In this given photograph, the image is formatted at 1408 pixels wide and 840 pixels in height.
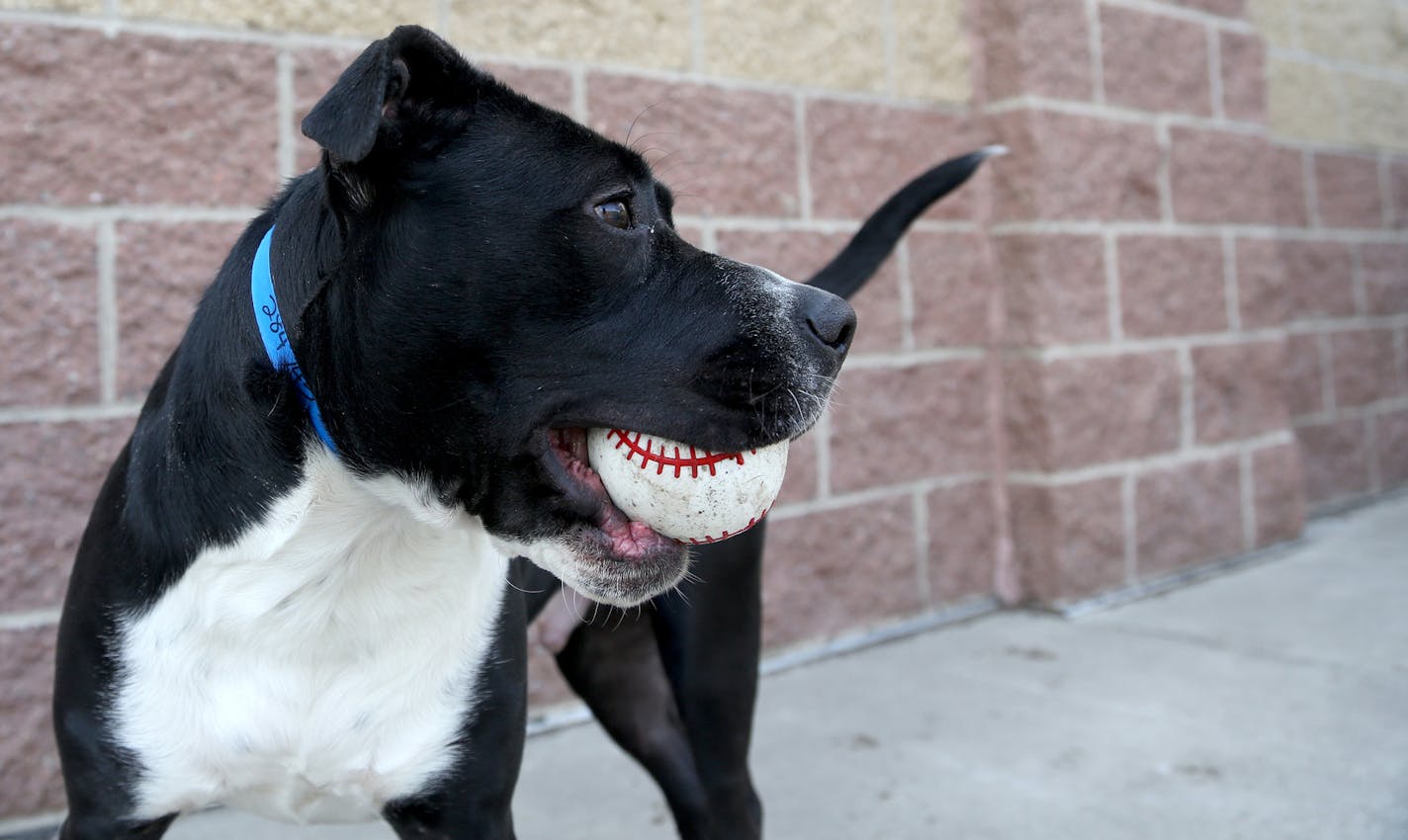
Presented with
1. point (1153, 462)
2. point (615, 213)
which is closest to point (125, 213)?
point (615, 213)

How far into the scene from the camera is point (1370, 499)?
564 centimetres

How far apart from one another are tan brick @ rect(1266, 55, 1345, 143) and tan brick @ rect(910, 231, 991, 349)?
2060 mm

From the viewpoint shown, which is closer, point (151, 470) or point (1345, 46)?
point (151, 470)

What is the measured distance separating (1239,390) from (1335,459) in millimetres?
1205

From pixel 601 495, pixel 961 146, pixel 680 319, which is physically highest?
pixel 961 146

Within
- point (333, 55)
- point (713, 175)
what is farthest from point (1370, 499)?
point (333, 55)

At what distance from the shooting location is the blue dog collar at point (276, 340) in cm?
158

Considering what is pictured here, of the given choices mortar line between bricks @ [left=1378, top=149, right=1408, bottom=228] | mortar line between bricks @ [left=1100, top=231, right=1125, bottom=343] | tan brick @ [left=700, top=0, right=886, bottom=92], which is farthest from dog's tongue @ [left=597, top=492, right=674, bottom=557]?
mortar line between bricks @ [left=1378, top=149, right=1408, bottom=228]

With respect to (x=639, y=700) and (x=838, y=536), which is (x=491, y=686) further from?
(x=838, y=536)

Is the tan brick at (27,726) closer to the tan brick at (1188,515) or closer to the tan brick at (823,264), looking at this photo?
the tan brick at (823,264)

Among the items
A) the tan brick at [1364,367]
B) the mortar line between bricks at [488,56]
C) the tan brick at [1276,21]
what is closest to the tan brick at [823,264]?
the mortar line between bricks at [488,56]

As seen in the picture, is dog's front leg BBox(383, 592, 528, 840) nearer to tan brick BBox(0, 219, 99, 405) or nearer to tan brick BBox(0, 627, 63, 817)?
tan brick BBox(0, 627, 63, 817)

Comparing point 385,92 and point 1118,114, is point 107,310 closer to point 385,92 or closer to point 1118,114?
point 385,92

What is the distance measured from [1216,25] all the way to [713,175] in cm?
247
